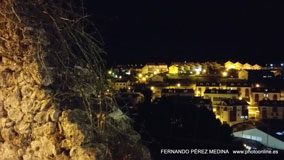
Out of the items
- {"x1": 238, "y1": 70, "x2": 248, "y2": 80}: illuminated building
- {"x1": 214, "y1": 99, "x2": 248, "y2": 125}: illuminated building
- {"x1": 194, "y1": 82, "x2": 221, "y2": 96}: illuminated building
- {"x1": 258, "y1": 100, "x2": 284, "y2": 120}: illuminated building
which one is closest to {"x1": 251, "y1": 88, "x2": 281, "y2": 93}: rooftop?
{"x1": 194, "y1": 82, "x2": 221, "y2": 96}: illuminated building

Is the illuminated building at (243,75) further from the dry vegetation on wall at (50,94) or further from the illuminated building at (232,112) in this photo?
the dry vegetation on wall at (50,94)

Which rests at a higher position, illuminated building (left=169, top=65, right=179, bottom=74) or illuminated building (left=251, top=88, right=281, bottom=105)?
illuminated building (left=169, top=65, right=179, bottom=74)

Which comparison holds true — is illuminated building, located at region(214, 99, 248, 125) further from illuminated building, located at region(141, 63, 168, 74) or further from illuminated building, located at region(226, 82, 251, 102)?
illuminated building, located at region(141, 63, 168, 74)

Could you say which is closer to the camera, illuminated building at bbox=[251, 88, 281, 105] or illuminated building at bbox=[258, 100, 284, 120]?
illuminated building at bbox=[258, 100, 284, 120]

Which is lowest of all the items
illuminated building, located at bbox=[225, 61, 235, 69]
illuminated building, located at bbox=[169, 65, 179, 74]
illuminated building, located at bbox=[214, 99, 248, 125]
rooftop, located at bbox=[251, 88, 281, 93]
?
illuminated building, located at bbox=[214, 99, 248, 125]

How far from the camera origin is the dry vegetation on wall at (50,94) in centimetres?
180

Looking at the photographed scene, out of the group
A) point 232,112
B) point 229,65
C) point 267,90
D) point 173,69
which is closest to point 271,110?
point 232,112

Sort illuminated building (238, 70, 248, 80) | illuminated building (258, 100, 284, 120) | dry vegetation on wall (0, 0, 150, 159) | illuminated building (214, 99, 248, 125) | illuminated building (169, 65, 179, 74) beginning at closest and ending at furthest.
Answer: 1. dry vegetation on wall (0, 0, 150, 159)
2. illuminated building (214, 99, 248, 125)
3. illuminated building (258, 100, 284, 120)
4. illuminated building (238, 70, 248, 80)
5. illuminated building (169, 65, 179, 74)

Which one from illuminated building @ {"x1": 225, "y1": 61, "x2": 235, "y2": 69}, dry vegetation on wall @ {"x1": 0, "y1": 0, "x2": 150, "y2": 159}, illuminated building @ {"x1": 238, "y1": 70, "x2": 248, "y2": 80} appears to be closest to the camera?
dry vegetation on wall @ {"x1": 0, "y1": 0, "x2": 150, "y2": 159}

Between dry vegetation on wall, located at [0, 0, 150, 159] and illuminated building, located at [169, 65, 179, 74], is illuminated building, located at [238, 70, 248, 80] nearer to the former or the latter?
illuminated building, located at [169, 65, 179, 74]

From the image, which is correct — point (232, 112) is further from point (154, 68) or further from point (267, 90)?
point (154, 68)

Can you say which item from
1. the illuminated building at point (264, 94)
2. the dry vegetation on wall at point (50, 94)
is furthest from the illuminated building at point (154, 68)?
the dry vegetation on wall at point (50, 94)

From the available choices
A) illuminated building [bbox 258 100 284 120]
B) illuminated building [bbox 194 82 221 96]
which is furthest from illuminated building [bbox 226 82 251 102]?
illuminated building [bbox 258 100 284 120]

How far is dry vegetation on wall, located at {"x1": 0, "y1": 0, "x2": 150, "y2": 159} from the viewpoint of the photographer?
1805 mm
